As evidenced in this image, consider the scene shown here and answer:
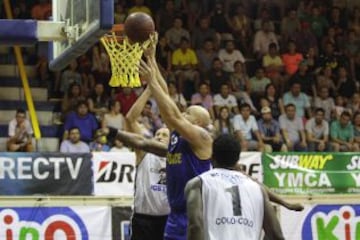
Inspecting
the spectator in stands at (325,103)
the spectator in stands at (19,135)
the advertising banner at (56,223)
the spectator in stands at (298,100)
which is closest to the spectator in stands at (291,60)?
the spectator in stands at (325,103)

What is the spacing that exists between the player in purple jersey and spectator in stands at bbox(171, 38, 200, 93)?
10.4 m

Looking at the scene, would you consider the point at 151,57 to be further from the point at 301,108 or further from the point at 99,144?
the point at 301,108

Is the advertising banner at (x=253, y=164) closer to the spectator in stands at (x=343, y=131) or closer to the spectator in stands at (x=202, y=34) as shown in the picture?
the spectator in stands at (x=343, y=131)

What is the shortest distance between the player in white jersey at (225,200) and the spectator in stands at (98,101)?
10214 millimetres

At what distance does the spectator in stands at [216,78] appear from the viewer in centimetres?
1905

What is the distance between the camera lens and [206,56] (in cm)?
1964

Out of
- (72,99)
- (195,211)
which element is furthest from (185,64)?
(195,211)

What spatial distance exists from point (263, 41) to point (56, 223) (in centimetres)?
973

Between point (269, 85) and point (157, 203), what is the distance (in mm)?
9369

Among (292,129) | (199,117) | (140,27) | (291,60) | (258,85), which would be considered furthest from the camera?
(291,60)

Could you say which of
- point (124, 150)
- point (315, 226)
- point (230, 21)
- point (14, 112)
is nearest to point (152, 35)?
point (315, 226)

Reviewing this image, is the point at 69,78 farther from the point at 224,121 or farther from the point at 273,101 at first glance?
the point at 273,101

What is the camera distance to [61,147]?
1627 centimetres

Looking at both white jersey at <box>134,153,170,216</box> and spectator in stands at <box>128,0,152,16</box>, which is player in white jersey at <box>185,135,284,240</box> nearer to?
white jersey at <box>134,153,170,216</box>
